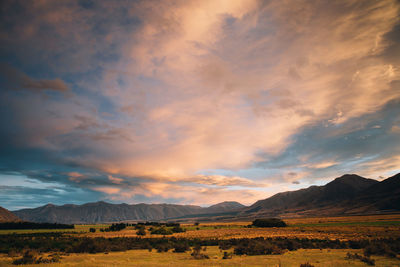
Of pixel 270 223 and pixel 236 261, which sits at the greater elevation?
pixel 236 261

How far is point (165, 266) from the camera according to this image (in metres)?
21.6

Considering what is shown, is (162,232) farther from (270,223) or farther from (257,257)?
(257,257)

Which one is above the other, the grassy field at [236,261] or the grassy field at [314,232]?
the grassy field at [236,261]

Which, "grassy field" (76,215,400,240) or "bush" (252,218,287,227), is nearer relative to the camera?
"grassy field" (76,215,400,240)

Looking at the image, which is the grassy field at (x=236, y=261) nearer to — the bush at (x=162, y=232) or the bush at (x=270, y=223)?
the bush at (x=162, y=232)

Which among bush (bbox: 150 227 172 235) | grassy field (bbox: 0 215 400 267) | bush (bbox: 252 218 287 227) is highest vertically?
grassy field (bbox: 0 215 400 267)

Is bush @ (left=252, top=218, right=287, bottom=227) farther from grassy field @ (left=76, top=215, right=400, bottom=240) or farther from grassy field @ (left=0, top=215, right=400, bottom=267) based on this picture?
grassy field @ (left=0, top=215, right=400, bottom=267)

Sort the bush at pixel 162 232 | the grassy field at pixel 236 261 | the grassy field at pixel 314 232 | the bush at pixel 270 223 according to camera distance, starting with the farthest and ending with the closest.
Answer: the bush at pixel 270 223
the bush at pixel 162 232
the grassy field at pixel 314 232
the grassy field at pixel 236 261

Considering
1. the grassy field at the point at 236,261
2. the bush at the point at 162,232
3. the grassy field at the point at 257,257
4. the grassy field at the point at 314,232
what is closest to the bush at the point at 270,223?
the grassy field at the point at 314,232

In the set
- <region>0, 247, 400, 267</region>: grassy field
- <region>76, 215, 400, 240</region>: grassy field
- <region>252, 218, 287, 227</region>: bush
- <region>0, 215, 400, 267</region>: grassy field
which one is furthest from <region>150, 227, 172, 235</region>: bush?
<region>0, 247, 400, 267</region>: grassy field

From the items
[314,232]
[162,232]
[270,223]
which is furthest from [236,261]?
[270,223]

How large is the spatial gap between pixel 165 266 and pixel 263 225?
108366mm

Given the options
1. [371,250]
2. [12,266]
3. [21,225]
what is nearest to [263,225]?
[371,250]

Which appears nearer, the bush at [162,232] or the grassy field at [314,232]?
the grassy field at [314,232]
